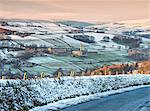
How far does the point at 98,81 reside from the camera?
2884 centimetres

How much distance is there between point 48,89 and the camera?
2177 cm

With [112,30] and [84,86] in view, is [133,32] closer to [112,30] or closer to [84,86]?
[112,30]

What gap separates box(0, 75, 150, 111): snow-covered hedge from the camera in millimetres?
17469

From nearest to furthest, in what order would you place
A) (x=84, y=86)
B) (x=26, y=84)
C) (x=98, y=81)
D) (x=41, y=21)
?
(x=26, y=84)
(x=41, y=21)
(x=84, y=86)
(x=98, y=81)

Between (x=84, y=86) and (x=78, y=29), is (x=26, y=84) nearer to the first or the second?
(x=78, y=29)

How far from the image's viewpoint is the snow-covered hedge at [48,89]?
57.3ft

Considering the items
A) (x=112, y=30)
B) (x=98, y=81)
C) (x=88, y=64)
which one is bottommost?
(x=98, y=81)

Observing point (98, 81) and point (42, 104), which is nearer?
point (42, 104)

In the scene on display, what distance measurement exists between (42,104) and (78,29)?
18.1ft

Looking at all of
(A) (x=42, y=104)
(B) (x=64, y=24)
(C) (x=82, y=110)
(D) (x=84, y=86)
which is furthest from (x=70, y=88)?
(C) (x=82, y=110)

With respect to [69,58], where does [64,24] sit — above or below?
above

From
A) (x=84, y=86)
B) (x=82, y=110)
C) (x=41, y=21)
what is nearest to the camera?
(x=82, y=110)

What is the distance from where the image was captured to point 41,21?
21625 millimetres

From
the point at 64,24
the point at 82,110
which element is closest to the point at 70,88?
the point at 64,24
